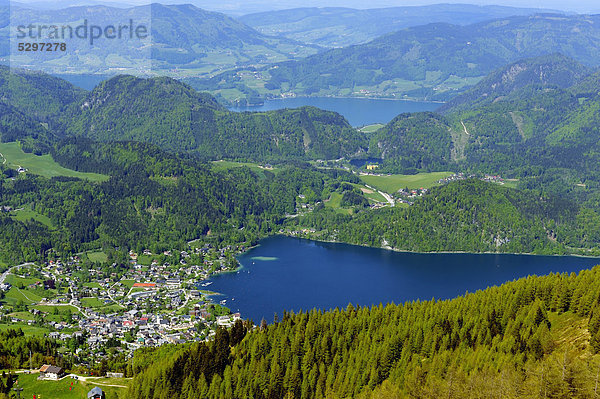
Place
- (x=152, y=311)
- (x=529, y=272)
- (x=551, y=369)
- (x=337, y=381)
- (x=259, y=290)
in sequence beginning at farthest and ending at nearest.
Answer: (x=529, y=272) → (x=259, y=290) → (x=152, y=311) → (x=337, y=381) → (x=551, y=369)

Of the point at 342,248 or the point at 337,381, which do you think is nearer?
the point at 337,381

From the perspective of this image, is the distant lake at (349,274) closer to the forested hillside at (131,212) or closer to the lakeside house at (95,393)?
the forested hillside at (131,212)

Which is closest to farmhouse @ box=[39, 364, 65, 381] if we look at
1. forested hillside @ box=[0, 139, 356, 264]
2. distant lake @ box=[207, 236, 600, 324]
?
distant lake @ box=[207, 236, 600, 324]

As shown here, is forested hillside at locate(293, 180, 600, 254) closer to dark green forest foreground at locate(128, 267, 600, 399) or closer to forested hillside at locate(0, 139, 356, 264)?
forested hillside at locate(0, 139, 356, 264)

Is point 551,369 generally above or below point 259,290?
above

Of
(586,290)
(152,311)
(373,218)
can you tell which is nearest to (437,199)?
(373,218)

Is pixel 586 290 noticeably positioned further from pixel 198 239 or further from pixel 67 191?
pixel 67 191

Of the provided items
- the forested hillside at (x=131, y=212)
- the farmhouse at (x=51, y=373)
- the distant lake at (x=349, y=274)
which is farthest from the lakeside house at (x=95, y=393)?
the forested hillside at (x=131, y=212)
